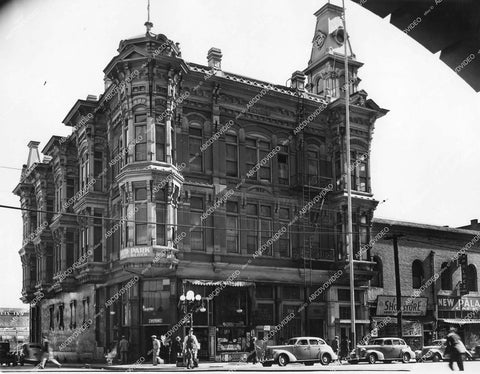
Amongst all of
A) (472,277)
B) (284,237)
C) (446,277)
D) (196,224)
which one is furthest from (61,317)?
(472,277)

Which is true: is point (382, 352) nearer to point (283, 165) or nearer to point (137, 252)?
point (283, 165)

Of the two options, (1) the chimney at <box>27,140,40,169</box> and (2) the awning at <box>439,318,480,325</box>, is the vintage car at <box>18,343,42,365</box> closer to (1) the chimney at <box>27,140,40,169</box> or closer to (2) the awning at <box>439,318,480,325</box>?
(1) the chimney at <box>27,140,40,169</box>

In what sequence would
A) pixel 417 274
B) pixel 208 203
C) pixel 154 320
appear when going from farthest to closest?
1. pixel 417 274
2. pixel 208 203
3. pixel 154 320

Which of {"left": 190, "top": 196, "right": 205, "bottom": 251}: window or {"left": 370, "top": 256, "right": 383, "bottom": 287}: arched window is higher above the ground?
{"left": 190, "top": 196, "right": 205, "bottom": 251}: window

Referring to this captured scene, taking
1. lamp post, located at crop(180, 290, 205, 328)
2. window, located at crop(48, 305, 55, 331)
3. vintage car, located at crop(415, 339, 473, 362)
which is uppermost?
lamp post, located at crop(180, 290, 205, 328)

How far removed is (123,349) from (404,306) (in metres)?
20.5

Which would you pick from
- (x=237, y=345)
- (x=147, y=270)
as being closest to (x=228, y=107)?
(x=147, y=270)


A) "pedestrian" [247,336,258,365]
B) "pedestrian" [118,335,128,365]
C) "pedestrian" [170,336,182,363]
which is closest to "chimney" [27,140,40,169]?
"pedestrian" [118,335,128,365]

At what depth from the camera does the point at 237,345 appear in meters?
35.3

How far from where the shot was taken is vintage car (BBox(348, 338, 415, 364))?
34469 millimetres

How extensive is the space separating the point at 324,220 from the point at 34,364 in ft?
61.4

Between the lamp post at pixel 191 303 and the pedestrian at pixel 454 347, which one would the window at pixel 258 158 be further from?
the pedestrian at pixel 454 347

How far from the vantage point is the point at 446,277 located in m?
48.7

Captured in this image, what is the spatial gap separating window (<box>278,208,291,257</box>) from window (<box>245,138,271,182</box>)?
2.11m
